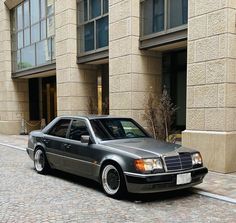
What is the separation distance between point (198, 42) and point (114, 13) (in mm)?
4197

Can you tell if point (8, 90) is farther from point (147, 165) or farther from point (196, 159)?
point (147, 165)

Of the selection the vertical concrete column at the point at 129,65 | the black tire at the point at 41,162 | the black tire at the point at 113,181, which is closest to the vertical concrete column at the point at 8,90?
the vertical concrete column at the point at 129,65

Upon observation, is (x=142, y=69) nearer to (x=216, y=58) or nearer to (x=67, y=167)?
(x=216, y=58)

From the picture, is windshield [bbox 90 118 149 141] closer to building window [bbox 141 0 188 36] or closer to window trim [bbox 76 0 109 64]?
building window [bbox 141 0 188 36]

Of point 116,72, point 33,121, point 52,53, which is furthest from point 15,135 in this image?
point 116,72

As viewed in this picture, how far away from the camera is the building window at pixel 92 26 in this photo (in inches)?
532

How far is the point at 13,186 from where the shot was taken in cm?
730

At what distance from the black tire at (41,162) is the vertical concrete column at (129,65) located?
380cm

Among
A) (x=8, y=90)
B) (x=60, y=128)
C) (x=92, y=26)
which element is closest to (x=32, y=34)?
(x=8, y=90)

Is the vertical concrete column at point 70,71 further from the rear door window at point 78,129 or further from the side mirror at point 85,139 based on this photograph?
the side mirror at point 85,139

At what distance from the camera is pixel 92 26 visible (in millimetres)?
14320

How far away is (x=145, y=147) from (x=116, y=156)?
1.89 ft

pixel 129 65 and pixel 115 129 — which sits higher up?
pixel 129 65

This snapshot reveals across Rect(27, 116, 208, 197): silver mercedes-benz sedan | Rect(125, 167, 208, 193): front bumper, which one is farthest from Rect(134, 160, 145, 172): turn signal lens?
Rect(125, 167, 208, 193): front bumper
